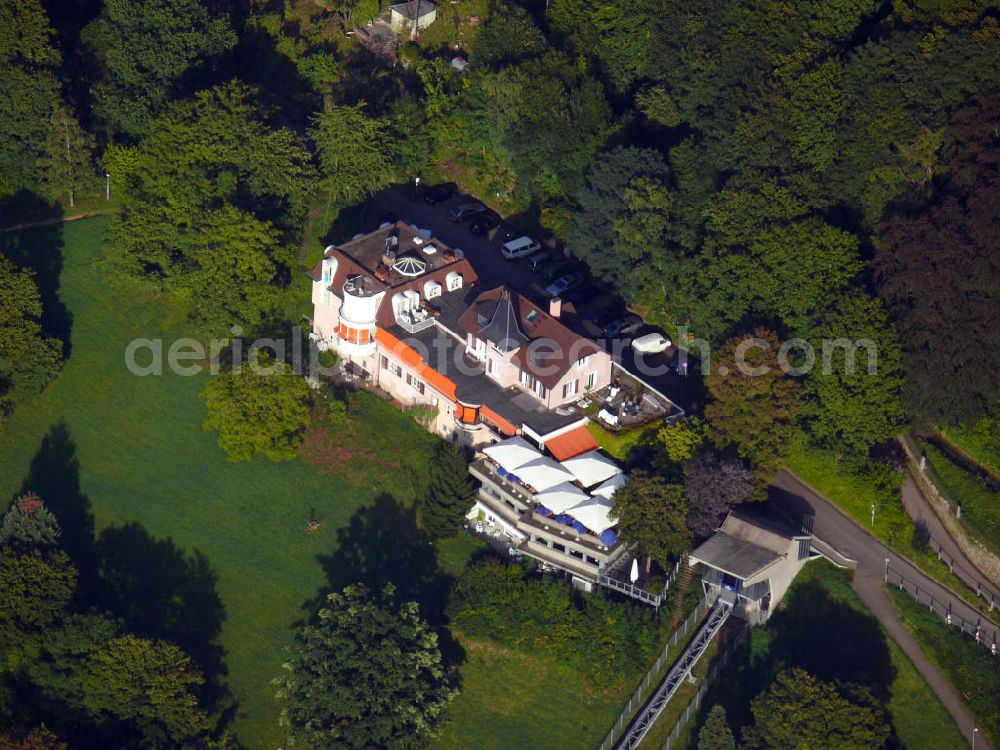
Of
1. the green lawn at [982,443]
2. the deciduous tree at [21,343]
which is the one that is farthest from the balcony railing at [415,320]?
the green lawn at [982,443]

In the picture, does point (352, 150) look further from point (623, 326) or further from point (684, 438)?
point (684, 438)

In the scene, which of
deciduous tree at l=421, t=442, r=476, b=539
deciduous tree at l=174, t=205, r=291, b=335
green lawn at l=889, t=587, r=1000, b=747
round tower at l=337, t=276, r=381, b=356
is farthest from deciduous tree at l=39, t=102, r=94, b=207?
green lawn at l=889, t=587, r=1000, b=747

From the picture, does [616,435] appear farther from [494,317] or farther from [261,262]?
[261,262]

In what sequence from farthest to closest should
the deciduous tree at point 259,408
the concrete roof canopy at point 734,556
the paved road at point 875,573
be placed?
the deciduous tree at point 259,408
the concrete roof canopy at point 734,556
the paved road at point 875,573

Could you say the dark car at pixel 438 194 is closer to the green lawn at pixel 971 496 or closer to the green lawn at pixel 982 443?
the green lawn at pixel 971 496

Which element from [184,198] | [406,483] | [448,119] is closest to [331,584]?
[406,483]

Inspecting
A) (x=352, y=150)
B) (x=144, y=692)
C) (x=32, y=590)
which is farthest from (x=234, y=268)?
(x=144, y=692)
